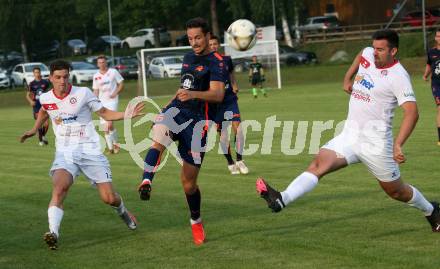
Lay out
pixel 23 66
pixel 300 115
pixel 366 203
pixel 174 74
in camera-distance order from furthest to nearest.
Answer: pixel 23 66
pixel 174 74
pixel 300 115
pixel 366 203

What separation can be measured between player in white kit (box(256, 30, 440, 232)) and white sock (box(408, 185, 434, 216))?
35 mm

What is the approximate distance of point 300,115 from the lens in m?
26.6

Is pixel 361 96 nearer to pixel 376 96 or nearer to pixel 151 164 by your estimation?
pixel 376 96

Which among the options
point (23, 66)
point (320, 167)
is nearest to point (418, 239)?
point (320, 167)

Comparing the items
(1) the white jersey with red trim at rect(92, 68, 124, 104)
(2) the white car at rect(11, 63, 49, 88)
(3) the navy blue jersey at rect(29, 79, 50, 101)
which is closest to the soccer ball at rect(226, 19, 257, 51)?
(1) the white jersey with red trim at rect(92, 68, 124, 104)

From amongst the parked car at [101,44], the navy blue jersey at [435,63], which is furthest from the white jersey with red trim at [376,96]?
the parked car at [101,44]

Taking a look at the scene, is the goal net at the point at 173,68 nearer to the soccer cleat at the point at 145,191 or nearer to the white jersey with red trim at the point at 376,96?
the white jersey with red trim at the point at 376,96

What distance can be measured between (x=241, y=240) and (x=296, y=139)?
1125 cm

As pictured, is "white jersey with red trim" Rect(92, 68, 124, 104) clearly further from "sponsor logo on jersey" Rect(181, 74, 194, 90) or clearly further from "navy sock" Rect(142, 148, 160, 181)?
"sponsor logo on jersey" Rect(181, 74, 194, 90)

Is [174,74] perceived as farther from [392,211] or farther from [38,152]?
[392,211]

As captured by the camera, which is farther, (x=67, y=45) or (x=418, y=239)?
(x=67, y=45)

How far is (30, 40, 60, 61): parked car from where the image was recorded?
79438mm

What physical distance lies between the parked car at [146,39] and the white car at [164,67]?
2932 cm

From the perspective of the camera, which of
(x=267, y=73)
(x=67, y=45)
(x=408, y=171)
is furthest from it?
(x=67, y=45)
